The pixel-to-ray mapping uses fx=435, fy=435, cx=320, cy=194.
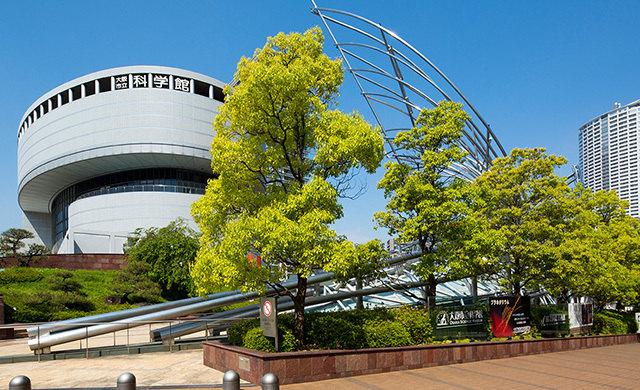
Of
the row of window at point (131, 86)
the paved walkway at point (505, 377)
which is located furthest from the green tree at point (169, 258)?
the paved walkway at point (505, 377)

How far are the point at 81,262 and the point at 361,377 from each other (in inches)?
1570

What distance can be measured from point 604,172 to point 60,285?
412 feet

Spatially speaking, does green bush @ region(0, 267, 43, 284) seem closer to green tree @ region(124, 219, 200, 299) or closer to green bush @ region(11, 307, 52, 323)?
green tree @ region(124, 219, 200, 299)

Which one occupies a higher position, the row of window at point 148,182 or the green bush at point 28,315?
the row of window at point 148,182

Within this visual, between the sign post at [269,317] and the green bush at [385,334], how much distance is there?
2.70m

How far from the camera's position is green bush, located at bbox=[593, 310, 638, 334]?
77.1 feet

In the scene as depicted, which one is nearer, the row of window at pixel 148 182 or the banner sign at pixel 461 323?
the banner sign at pixel 461 323

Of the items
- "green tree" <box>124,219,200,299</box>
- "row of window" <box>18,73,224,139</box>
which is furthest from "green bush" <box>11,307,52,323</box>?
"row of window" <box>18,73,224,139</box>

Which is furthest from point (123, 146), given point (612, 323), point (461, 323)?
point (612, 323)

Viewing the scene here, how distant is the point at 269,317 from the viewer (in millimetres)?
9984

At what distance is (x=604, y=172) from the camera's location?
113750 millimetres

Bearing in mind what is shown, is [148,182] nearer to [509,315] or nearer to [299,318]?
[509,315]

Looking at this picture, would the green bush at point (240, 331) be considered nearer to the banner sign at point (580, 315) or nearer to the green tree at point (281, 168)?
the green tree at point (281, 168)

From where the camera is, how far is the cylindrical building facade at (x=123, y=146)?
5144 centimetres
